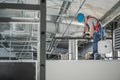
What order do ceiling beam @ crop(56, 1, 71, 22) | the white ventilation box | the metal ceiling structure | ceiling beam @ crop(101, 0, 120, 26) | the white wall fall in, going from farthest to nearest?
ceiling beam @ crop(56, 1, 71, 22), ceiling beam @ crop(101, 0, 120, 26), the metal ceiling structure, the white ventilation box, the white wall

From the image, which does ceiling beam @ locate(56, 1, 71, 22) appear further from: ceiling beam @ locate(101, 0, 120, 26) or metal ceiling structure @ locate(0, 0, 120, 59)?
ceiling beam @ locate(101, 0, 120, 26)

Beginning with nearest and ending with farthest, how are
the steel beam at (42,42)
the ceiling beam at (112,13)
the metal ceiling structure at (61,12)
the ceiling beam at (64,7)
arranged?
the steel beam at (42,42) < the metal ceiling structure at (61,12) < the ceiling beam at (112,13) < the ceiling beam at (64,7)

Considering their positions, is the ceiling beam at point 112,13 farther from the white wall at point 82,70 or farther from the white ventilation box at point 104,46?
the white wall at point 82,70

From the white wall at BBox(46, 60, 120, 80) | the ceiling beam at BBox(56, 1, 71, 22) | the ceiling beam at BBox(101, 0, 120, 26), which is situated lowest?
the white wall at BBox(46, 60, 120, 80)

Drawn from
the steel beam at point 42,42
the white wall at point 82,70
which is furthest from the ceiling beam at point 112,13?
the steel beam at point 42,42

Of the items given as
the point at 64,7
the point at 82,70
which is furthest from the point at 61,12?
the point at 82,70

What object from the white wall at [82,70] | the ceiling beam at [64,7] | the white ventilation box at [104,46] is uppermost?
the ceiling beam at [64,7]

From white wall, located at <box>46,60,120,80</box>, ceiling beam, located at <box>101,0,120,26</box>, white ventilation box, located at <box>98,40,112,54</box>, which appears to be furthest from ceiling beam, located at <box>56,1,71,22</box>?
white wall, located at <box>46,60,120,80</box>

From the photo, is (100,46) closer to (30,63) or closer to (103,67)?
(103,67)

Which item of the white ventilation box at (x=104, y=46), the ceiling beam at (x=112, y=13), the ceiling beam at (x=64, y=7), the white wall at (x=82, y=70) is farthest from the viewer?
the ceiling beam at (x=64, y=7)

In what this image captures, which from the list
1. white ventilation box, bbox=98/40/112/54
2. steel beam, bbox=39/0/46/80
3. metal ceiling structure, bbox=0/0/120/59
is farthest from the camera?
metal ceiling structure, bbox=0/0/120/59

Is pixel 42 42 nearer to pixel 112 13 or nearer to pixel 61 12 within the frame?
pixel 112 13

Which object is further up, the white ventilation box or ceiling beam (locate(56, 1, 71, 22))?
ceiling beam (locate(56, 1, 71, 22))

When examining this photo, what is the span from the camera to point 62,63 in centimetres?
195
